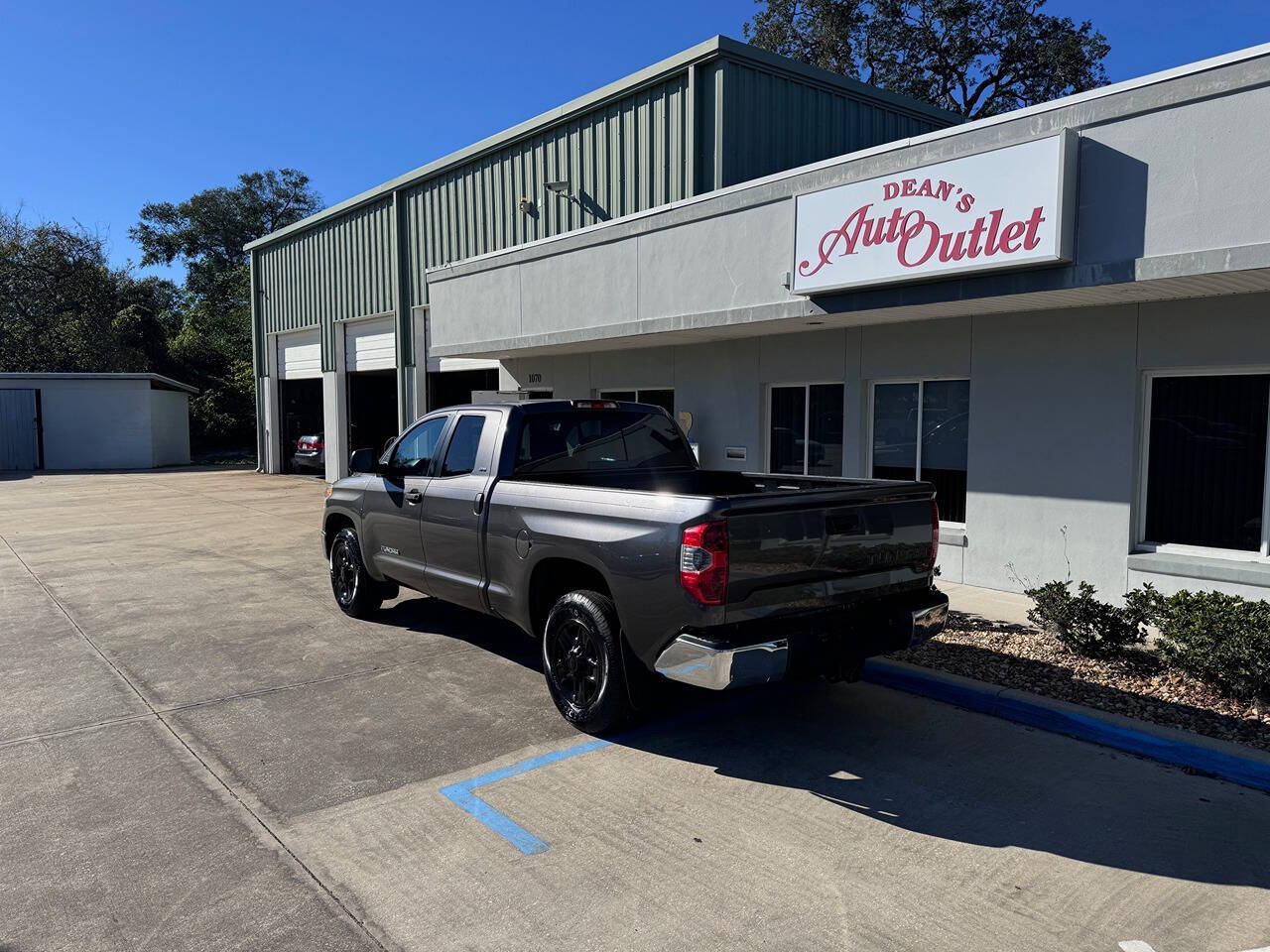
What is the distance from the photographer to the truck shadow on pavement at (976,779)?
4.05 meters

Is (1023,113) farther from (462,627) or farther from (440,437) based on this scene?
(462,627)

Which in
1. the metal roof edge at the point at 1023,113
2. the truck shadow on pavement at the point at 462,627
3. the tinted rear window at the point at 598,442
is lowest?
→ the truck shadow on pavement at the point at 462,627

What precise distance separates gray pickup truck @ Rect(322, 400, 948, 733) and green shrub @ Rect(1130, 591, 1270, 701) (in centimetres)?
162

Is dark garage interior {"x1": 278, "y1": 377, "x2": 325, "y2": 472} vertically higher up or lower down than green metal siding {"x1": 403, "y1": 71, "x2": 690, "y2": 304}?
lower down

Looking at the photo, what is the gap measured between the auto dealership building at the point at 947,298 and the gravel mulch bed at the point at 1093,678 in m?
1.79

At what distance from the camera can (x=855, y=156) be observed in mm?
8680

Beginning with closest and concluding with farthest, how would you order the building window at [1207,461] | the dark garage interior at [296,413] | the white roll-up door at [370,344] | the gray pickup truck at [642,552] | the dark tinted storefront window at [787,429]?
the gray pickup truck at [642,552] → the building window at [1207,461] → the dark tinted storefront window at [787,429] → the white roll-up door at [370,344] → the dark garage interior at [296,413]

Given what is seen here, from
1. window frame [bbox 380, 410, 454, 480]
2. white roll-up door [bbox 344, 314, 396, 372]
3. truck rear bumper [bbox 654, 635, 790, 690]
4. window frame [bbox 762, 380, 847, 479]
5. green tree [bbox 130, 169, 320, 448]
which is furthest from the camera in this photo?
green tree [bbox 130, 169, 320, 448]

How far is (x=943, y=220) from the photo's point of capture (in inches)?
305

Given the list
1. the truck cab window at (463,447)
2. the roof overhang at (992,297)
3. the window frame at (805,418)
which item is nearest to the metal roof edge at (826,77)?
the roof overhang at (992,297)

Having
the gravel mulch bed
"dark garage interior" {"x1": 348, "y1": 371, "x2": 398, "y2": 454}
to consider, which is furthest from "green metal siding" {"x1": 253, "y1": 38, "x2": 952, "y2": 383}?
the gravel mulch bed

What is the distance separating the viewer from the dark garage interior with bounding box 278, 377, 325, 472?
27.8 meters

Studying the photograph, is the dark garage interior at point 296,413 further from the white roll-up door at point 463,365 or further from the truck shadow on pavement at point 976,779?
the truck shadow on pavement at point 976,779

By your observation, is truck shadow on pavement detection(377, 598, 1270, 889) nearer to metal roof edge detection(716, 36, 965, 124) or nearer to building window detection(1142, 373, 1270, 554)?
building window detection(1142, 373, 1270, 554)
